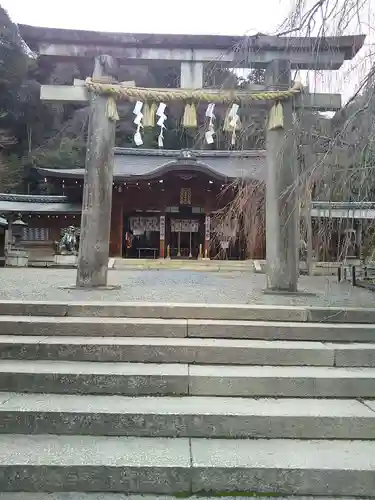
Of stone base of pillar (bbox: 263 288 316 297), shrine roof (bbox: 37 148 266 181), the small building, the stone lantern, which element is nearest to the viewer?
stone base of pillar (bbox: 263 288 316 297)

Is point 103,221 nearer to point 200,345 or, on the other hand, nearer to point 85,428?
point 200,345

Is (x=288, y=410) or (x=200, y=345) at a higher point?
(x=200, y=345)

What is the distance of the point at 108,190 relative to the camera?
6.16 meters

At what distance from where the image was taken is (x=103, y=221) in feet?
20.0

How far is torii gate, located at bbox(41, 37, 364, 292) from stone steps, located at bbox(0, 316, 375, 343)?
2.24 meters

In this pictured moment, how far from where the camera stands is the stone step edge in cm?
403

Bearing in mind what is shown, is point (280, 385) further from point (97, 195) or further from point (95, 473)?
point (97, 195)

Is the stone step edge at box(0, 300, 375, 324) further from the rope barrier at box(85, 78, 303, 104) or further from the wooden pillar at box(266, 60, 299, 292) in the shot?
the rope barrier at box(85, 78, 303, 104)

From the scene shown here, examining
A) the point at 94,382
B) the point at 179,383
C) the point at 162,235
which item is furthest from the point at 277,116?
the point at 162,235

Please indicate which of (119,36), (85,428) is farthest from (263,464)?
(119,36)

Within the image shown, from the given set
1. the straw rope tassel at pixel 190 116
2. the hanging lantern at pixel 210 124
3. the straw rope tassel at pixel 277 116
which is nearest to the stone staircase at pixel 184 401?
the hanging lantern at pixel 210 124

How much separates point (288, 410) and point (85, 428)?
56.1 inches

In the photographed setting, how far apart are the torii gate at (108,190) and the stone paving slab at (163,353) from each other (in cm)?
265

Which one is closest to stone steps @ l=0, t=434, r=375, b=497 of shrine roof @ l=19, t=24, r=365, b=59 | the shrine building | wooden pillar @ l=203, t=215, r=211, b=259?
shrine roof @ l=19, t=24, r=365, b=59
